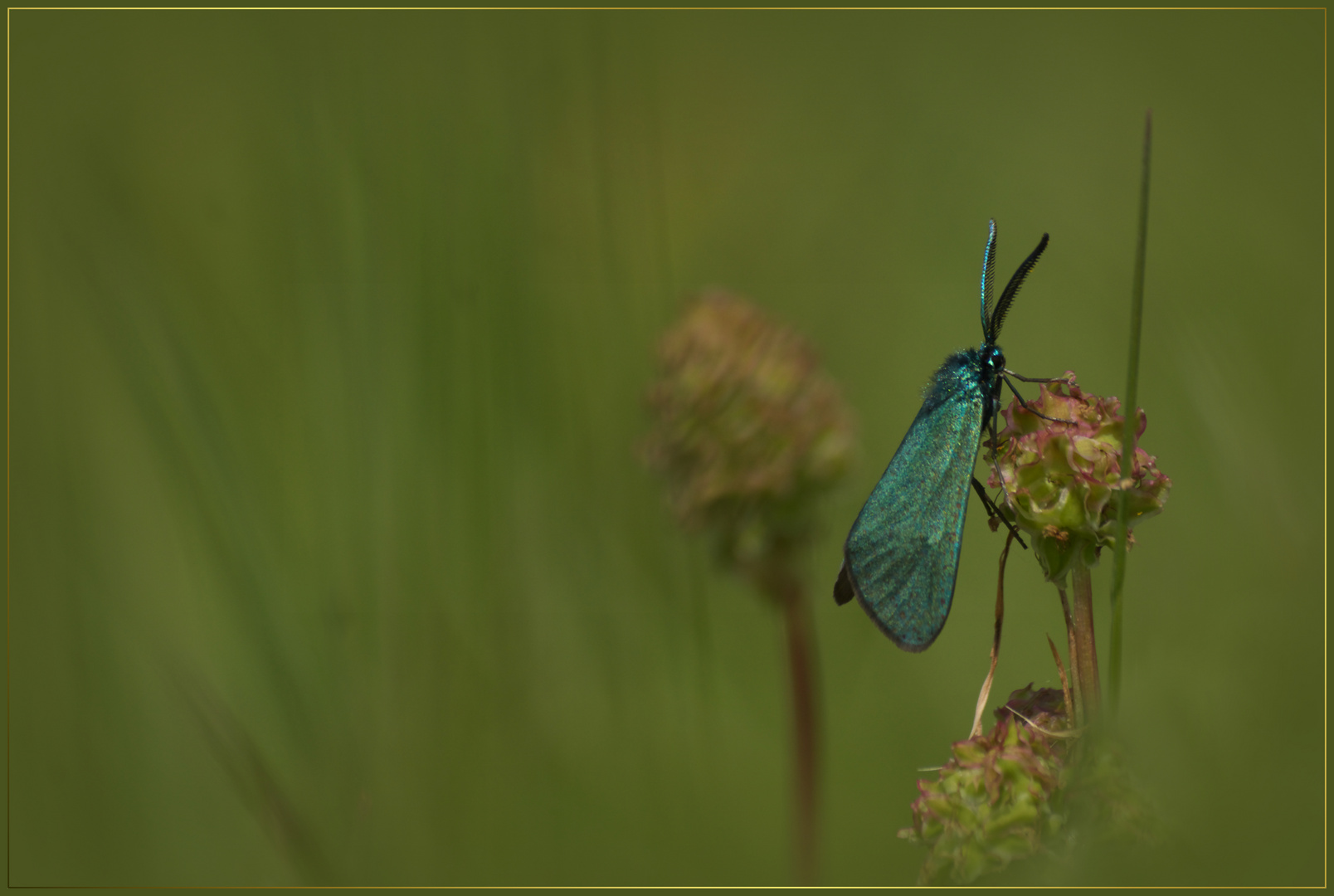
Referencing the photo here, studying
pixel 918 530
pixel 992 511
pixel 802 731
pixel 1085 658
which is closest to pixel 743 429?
pixel 918 530

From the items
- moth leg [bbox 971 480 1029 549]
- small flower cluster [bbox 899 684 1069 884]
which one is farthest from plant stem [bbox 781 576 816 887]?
small flower cluster [bbox 899 684 1069 884]

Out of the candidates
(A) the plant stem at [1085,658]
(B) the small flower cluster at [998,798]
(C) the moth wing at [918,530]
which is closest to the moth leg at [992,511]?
(C) the moth wing at [918,530]

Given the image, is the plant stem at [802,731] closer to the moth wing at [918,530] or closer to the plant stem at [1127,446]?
the moth wing at [918,530]

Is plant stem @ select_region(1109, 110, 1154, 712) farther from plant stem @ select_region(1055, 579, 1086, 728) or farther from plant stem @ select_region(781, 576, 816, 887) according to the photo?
plant stem @ select_region(781, 576, 816, 887)

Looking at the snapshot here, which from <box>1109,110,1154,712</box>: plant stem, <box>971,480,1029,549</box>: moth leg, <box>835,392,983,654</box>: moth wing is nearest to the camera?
<box>1109,110,1154,712</box>: plant stem

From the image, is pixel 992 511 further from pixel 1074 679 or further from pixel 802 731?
pixel 802 731

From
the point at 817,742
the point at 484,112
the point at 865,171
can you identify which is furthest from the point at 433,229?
the point at 865,171
